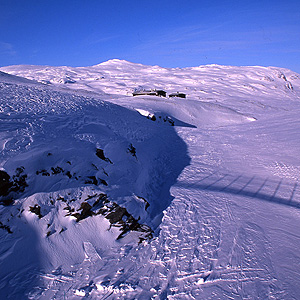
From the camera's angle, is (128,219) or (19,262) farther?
(128,219)

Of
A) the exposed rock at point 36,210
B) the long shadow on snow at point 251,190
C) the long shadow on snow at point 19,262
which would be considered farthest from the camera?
the long shadow on snow at point 251,190

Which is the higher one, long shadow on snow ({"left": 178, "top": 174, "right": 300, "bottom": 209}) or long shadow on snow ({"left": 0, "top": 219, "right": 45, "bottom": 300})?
long shadow on snow ({"left": 178, "top": 174, "right": 300, "bottom": 209})

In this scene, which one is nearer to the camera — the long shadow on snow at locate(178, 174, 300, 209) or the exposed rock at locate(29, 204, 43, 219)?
the exposed rock at locate(29, 204, 43, 219)

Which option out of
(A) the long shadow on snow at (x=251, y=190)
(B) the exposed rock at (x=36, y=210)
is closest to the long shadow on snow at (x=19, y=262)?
(B) the exposed rock at (x=36, y=210)

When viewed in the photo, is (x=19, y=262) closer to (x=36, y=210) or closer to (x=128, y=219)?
(x=36, y=210)

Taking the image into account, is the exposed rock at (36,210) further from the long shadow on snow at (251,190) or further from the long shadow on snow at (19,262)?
the long shadow on snow at (251,190)

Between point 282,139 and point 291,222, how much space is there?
23.0ft

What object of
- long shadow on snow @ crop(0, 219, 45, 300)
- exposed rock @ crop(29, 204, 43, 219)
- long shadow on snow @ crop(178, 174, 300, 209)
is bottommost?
long shadow on snow @ crop(0, 219, 45, 300)

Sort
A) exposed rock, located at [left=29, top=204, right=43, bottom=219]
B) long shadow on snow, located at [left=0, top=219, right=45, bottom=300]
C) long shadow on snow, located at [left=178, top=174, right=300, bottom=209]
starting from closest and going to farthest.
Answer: long shadow on snow, located at [left=0, top=219, right=45, bottom=300], exposed rock, located at [left=29, top=204, right=43, bottom=219], long shadow on snow, located at [left=178, top=174, right=300, bottom=209]

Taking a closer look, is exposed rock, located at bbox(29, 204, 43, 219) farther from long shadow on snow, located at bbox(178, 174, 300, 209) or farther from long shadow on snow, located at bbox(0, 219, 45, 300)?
long shadow on snow, located at bbox(178, 174, 300, 209)

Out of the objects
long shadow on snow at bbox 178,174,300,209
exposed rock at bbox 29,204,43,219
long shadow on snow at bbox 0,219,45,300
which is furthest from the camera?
long shadow on snow at bbox 178,174,300,209

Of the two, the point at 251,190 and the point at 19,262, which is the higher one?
the point at 251,190

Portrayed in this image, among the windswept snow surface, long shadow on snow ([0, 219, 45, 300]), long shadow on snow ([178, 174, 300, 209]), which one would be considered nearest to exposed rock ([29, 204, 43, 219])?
the windswept snow surface

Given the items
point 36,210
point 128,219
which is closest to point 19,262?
point 36,210
